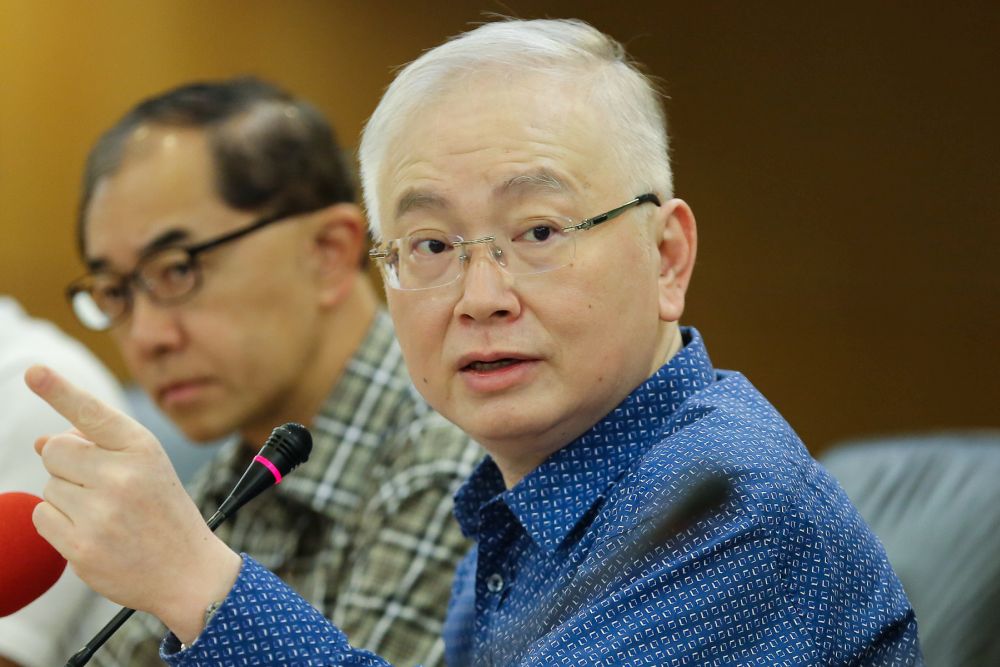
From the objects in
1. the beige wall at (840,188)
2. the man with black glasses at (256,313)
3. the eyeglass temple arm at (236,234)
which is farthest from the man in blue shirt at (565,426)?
the beige wall at (840,188)

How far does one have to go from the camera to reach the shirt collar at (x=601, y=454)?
1161 millimetres

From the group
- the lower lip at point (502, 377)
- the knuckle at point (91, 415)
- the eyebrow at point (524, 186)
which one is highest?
the eyebrow at point (524, 186)

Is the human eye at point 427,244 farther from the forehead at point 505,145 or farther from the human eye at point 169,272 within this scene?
the human eye at point 169,272

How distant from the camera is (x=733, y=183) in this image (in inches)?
119

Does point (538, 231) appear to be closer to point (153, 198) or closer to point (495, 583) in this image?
point (495, 583)

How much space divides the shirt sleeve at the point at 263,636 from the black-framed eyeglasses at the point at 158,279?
1022 mm

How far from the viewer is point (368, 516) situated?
1.81m

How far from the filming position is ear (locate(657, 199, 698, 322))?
1.25 metres

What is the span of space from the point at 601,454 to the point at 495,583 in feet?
0.60

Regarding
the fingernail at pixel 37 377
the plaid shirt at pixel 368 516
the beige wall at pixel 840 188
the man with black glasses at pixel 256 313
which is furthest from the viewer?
the beige wall at pixel 840 188

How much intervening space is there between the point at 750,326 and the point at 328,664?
2557mm

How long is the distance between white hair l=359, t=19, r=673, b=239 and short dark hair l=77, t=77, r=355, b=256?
2.63ft

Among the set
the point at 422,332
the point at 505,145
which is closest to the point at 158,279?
the point at 422,332

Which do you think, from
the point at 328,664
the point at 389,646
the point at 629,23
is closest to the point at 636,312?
the point at 328,664
